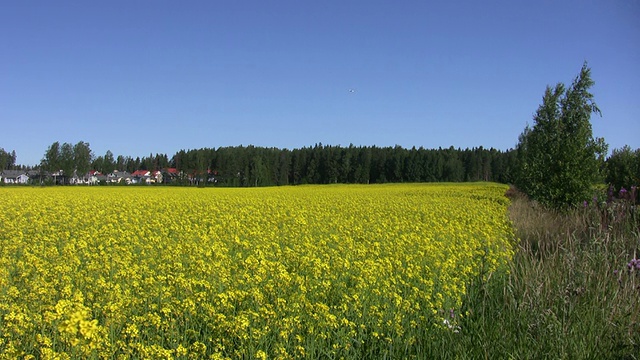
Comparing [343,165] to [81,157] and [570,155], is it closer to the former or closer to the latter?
[81,157]

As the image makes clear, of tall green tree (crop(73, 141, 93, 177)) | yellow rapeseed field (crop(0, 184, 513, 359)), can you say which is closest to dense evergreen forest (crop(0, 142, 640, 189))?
tall green tree (crop(73, 141, 93, 177))

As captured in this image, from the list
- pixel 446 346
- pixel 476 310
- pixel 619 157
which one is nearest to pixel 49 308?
pixel 446 346

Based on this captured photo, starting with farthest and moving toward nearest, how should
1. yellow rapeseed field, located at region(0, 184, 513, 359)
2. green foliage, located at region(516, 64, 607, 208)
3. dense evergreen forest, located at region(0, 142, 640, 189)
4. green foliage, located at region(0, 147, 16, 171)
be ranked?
green foliage, located at region(0, 147, 16, 171)
dense evergreen forest, located at region(0, 142, 640, 189)
green foliage, located at region(516, 64, 607, 208)
yellow rapeseed field, located at region(0, 184, 513, 359)

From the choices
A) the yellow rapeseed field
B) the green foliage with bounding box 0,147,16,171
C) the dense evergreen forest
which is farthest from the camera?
the green foliage with bounding box 0,147,16,171

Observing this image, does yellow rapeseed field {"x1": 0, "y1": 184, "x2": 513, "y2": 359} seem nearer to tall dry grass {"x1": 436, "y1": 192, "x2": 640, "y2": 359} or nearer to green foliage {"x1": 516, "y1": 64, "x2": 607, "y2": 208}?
tall dry grass {"x1": 436, "y1": 192, "x2": 640, "y2": 359}

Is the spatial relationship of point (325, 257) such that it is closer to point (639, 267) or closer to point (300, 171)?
point (639, 267)

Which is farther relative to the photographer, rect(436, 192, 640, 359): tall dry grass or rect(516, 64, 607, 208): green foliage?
rect(516, 64, 607, 208): green foliage

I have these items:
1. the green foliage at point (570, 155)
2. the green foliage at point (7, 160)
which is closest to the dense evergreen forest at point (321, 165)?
the green foliage at point (7, 160)

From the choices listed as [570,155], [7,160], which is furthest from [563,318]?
[7,160]

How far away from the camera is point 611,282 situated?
4.93 m

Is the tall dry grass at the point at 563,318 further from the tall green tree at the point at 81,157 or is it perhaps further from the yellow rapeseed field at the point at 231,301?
the tall green tree at the point at 81,157

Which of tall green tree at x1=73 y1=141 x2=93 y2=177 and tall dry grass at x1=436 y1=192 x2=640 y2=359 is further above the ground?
tall green tree at x1=73 y1=141 x2=93 y2=177

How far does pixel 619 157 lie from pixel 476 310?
116ft

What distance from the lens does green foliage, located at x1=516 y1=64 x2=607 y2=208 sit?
711 inches
